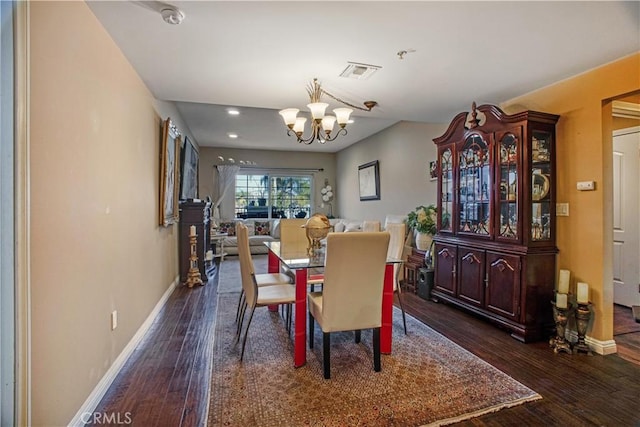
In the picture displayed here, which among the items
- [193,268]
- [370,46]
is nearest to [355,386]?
[370,46]

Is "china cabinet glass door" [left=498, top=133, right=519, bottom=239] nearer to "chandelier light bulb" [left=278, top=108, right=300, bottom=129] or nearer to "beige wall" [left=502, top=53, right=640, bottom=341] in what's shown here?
"beige wall" [left=502, top=53, right=640, bottom=341]

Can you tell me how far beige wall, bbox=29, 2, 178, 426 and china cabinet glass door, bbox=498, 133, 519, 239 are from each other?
3.21 m

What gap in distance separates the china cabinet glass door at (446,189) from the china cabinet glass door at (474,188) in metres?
0.18

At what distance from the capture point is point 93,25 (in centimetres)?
192

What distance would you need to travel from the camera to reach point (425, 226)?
4348 millimetres

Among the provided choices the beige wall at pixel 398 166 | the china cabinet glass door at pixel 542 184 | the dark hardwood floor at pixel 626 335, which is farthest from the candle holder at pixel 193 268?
the dark hardwood floor at pixel 626 335

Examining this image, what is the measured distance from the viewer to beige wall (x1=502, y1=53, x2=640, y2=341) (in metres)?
2.63

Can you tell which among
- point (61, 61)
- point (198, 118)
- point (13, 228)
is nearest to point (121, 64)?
point (61, 61)

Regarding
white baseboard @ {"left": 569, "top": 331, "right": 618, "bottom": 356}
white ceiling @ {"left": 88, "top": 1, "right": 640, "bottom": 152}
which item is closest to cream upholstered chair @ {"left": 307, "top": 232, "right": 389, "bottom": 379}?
white ceiling @ {"left": 88, "top": 1, "right": 640, "bottom": 152}

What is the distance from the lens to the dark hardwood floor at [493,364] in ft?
6.05

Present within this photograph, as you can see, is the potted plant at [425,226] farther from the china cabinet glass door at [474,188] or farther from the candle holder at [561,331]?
the candle holder at [561,331]

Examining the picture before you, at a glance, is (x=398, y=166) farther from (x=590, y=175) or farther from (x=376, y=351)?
(x=376, y=351)

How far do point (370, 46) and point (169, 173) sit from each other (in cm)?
265

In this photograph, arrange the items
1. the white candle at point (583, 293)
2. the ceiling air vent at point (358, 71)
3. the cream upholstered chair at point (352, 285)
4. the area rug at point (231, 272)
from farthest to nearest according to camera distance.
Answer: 1. the area rug at point (231, 272)
2. the white candle at point (583, 293)
3. the ceiling air vent at point (358, 71)
4. the cream upholstered chair at point (352, 285)
